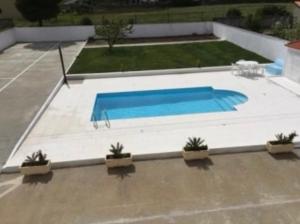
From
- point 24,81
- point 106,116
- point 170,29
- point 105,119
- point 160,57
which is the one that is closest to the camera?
point 105,119

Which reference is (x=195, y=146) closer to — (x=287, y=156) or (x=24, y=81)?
(x=287, y=156)

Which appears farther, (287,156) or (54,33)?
(54,33)

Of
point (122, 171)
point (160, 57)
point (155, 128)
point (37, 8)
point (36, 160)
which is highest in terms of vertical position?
point (37, 8)

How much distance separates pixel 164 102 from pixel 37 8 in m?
17.2

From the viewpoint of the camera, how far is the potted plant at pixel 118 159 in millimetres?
7598

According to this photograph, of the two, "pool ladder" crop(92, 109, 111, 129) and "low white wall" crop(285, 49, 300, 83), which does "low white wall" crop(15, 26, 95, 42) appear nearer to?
"pool ladder" crop(92, 109, 111, 129)

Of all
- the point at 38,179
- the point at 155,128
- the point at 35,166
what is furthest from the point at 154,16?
the point at 38,179

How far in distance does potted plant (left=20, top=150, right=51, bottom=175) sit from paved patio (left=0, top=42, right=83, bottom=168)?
2.92 feet

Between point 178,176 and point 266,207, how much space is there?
190cm

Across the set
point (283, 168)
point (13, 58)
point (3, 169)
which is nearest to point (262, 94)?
point (283, 168)

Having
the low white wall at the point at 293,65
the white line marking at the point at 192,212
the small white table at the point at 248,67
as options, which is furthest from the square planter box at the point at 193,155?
the small white table at the point at 248,67

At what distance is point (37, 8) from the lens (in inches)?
1003

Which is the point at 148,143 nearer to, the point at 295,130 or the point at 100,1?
the point at 295,130

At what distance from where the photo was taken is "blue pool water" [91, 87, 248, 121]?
11.7 m
